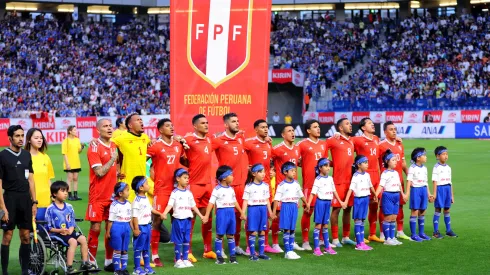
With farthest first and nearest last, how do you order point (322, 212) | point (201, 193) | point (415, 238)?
point (415, 238) < point (322, 212) < point (201, 193)

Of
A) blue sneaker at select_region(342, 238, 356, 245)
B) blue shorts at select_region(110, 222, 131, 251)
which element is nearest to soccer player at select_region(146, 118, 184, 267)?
blue shorts at select_region(110, 222, 131, 251)

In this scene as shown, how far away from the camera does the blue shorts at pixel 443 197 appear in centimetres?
1568

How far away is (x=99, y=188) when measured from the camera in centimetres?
1293

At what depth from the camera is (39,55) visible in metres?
56.7

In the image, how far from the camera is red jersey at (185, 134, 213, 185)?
13906mm

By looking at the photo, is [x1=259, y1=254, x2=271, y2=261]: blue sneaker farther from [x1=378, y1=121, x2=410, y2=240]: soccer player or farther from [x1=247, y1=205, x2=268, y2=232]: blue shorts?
[x1=378, y1=121, x2=410, y2=240]: soccer player

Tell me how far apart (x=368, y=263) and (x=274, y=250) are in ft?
6.44

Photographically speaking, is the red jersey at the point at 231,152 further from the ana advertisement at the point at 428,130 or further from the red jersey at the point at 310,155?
the ana advertisement at the point at 428,130

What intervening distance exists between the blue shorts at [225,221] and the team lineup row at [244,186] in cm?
2

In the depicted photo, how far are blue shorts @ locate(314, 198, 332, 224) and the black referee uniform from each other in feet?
16.6

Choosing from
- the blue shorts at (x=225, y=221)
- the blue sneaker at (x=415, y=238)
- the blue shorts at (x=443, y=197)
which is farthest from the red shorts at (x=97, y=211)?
the blue shorts at (x=443, y=197)

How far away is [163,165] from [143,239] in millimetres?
1610

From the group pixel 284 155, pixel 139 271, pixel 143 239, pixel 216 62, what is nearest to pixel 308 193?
pixel 284 155

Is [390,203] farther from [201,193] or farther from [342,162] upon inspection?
[201,193]
